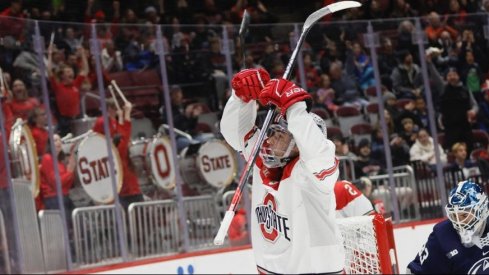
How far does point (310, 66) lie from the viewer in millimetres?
8820

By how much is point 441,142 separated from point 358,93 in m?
0.70

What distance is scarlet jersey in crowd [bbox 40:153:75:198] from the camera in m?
7.39

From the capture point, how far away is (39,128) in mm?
7402

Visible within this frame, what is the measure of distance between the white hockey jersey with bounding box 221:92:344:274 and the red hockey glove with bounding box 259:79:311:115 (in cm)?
6

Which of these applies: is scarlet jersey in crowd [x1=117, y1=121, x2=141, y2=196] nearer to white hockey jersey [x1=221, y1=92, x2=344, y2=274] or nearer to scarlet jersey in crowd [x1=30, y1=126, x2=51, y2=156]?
scarlet jersey in crowd [x1=30, y1=126, x2=51, y2=156]

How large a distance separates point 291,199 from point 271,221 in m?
0.12

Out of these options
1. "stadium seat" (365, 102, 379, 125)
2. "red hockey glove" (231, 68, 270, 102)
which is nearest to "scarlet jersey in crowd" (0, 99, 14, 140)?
"red hockey glove" (231, 68, 270, 102)

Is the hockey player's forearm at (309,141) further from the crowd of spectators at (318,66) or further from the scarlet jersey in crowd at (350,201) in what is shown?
the crowd of spectators at (318,66)

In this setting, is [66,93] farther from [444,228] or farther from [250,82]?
[444,228]

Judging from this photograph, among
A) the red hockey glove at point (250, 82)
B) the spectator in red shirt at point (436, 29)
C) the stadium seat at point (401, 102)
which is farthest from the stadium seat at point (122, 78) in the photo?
the red hockey glove at point (250, 82)

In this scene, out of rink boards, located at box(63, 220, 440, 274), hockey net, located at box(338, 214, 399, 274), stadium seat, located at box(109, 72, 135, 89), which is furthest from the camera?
stadium seat, located at box(109, 72, 135, 89)

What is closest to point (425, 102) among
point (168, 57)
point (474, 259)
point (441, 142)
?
point (441, 142)

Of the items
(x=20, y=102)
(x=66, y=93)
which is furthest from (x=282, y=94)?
(x=66, y=93)

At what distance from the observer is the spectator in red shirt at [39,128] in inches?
289
